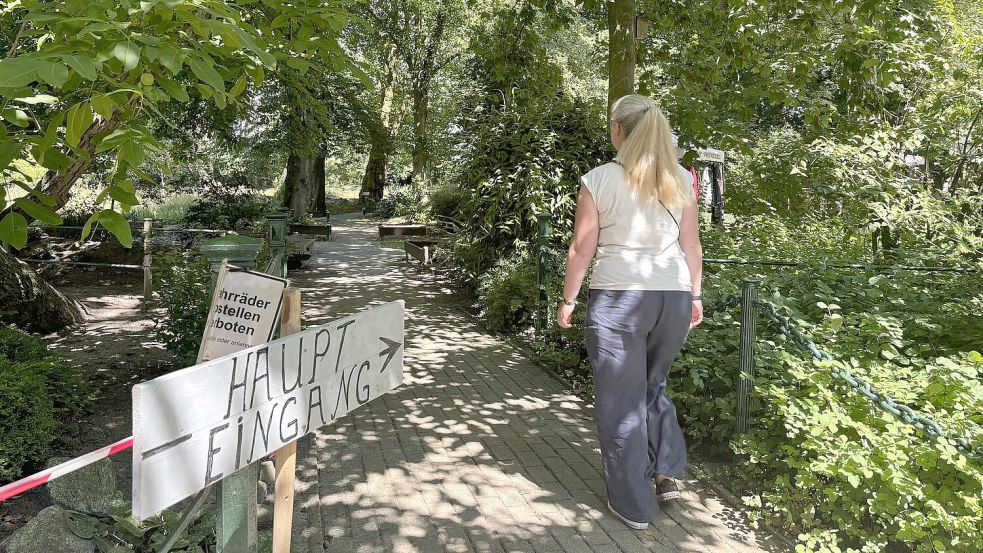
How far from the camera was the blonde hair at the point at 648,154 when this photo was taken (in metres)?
3.63

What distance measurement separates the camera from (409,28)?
102 ft

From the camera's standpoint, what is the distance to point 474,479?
4441 millimetres

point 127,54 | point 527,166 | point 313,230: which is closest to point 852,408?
point 127,54

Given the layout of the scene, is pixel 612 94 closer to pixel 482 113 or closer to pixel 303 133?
pixel 482 113

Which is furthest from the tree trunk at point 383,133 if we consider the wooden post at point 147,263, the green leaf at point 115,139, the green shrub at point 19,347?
the green leaf at point 115,139

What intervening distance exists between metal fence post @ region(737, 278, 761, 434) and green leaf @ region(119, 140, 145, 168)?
3.22 meters

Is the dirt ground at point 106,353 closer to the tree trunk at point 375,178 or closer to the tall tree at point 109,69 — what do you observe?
the tall tree at point 109,69

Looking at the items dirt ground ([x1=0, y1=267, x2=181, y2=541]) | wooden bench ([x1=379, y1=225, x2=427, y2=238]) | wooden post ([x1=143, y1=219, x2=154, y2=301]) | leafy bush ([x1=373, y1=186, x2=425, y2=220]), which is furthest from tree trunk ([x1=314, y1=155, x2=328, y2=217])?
wooden post ([x1=143, y1=219, x2=154, y2=301])

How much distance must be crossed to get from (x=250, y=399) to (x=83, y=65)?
105 centimetres

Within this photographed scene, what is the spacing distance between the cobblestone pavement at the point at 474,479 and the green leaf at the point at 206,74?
7.25 ft

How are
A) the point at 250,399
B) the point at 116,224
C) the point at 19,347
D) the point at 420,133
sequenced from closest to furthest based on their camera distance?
1. the point at 250,399
2. the point at 116,224
3. the point at 19,347
4. the point at 420,133

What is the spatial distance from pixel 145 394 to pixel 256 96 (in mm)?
18801

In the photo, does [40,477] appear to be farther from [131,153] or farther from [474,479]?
[474,479]

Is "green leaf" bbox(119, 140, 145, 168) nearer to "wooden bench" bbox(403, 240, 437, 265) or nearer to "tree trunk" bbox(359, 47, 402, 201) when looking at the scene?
"wooden bench" bbox(403, 240, 437, 265)
